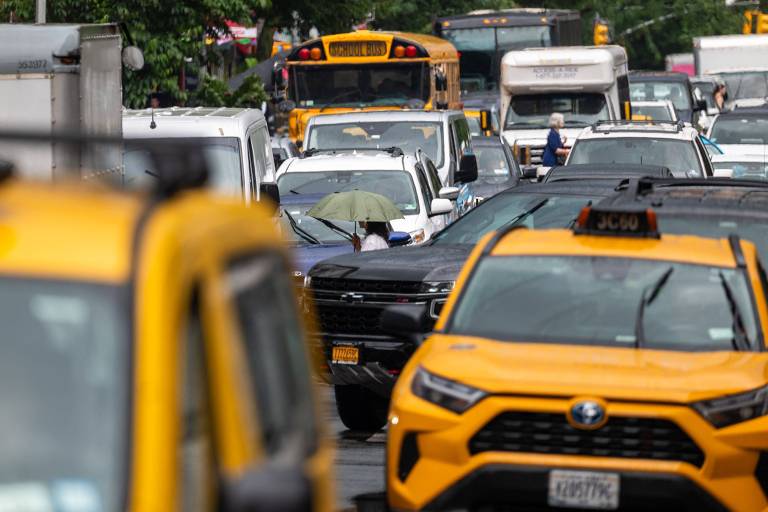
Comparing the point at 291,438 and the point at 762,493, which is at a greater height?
the point at 291,438

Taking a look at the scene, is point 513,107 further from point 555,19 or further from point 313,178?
point 313,178

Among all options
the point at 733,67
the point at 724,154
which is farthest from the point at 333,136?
the point at 733,67

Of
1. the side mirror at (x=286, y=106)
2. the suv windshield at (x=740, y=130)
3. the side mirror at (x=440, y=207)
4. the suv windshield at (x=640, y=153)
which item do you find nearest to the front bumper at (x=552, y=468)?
the side mirror at (x=440, y=207)

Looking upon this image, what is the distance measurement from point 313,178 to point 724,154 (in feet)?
42.5

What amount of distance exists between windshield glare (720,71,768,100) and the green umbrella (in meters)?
36.2

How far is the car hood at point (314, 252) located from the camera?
17.0 m

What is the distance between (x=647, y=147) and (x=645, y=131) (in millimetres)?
409

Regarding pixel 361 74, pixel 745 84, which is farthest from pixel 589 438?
pixel 745 84

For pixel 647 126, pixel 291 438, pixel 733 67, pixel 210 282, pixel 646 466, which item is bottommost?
pixel 733 67

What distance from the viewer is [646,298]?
8.98 m

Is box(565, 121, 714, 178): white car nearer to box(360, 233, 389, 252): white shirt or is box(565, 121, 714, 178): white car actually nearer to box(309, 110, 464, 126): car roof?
box(309, 110, 464, 126): car roof

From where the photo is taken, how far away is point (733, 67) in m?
54.5

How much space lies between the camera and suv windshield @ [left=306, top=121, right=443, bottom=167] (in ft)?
81.3

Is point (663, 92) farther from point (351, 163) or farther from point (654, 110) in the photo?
point (351, 163)
